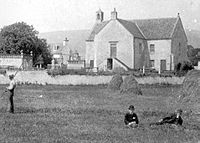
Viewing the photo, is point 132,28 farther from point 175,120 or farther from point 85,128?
point 85,128

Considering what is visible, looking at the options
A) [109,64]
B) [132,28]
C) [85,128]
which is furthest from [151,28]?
[85,128]

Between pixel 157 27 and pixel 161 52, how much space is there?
512 centimetres

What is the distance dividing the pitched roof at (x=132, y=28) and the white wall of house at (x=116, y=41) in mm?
1058

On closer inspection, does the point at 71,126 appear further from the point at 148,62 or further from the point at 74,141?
the point at 148,62

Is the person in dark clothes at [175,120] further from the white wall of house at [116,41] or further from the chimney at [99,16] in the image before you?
the chimney at [99,16]

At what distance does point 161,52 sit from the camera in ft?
246

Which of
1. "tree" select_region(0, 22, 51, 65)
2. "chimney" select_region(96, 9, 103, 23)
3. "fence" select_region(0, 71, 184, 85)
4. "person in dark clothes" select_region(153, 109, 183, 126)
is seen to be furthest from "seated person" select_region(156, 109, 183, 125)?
"tree" select_region(0, 22, 51, 65)

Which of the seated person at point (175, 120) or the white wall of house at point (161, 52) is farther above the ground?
the white wall of house at point (161, 52)

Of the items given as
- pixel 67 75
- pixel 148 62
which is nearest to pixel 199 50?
pixel 148 62

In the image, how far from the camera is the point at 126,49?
236 ft

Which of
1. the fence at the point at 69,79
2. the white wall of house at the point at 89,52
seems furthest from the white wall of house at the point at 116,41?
the fence at the point at 69,79

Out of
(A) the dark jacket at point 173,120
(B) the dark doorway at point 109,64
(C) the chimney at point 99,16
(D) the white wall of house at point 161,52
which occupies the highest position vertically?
(C) the chimney at point 99,16

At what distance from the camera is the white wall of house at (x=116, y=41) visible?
71.7 metres

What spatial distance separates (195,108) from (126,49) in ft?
154
